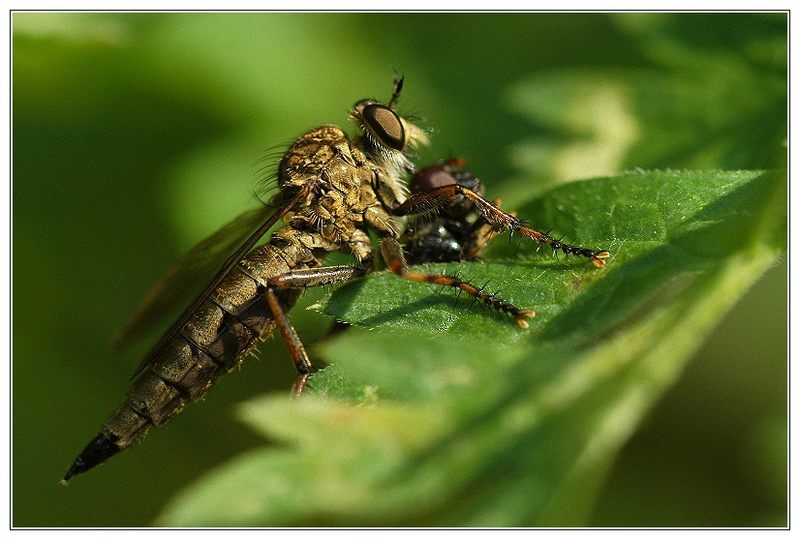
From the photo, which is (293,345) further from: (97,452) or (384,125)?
(384,125)

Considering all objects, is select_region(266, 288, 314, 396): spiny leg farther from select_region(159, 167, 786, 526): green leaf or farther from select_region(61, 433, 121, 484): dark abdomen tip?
select_region(159, 167, 786, 526): green leaf

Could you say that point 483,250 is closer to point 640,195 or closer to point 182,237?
point 640,195

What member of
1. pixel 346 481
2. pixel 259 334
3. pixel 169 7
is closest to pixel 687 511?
pixel 259 334

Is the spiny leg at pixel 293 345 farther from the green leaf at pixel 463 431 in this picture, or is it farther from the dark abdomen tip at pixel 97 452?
the green leaf at pixel 463 431

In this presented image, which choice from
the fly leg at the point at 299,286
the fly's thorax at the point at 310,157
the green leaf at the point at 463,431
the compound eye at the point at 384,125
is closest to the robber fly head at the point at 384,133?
the compound eye at the point at 384,125

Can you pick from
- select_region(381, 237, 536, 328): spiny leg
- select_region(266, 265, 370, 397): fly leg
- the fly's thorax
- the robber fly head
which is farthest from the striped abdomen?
the robber fly head

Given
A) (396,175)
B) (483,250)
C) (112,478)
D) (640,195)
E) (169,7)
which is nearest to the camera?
(640,195)
